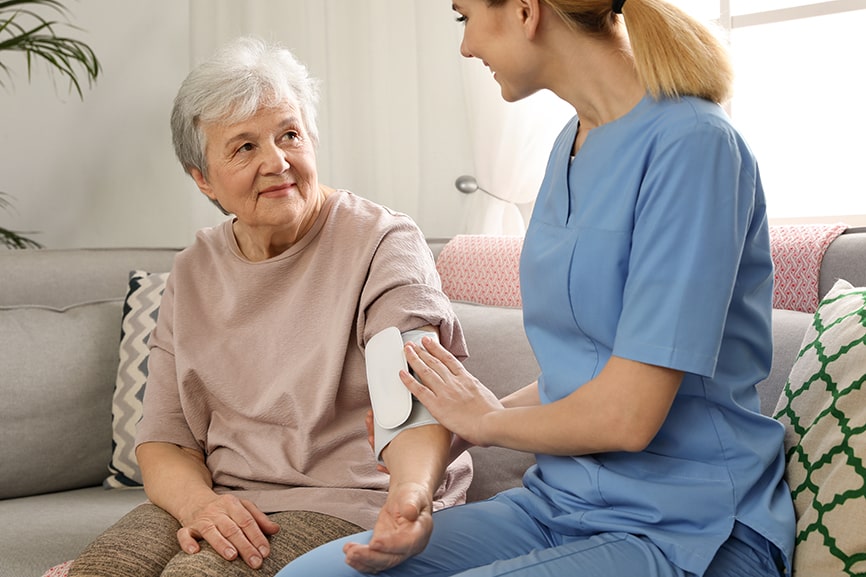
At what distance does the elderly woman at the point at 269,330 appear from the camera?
62.7 inches

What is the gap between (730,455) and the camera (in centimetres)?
119

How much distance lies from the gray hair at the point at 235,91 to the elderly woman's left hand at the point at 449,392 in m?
0.56

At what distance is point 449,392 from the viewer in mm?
1369

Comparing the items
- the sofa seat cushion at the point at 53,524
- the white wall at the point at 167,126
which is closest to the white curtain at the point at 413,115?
the white wall at the point at 167,126

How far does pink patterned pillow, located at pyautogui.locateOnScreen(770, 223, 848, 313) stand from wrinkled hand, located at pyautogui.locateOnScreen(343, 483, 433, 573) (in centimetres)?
85

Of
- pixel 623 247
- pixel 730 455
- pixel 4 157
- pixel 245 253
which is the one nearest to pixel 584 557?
pixel 730 455

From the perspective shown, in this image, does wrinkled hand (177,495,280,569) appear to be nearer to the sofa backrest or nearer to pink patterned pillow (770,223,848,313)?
pink patterned pillow (770,223,848,313)

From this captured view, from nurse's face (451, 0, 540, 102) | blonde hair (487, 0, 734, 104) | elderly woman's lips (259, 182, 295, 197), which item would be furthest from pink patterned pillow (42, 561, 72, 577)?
blonde hair (487, 0, 734, 104)

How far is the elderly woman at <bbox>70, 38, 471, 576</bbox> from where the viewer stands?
1594 mm

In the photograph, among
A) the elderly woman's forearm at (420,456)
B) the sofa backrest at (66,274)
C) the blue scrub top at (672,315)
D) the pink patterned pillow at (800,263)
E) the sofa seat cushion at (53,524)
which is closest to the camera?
the blue scrub top at (672,315)

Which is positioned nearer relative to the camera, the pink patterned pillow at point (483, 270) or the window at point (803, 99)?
the pink patterned pillow at point (483, 270)

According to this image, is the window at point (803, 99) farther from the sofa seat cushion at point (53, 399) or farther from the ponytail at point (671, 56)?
the sofa seat cushion at point (53, 399)

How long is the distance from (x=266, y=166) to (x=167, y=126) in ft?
8.02

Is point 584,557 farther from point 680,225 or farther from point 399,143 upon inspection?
point 399,143
